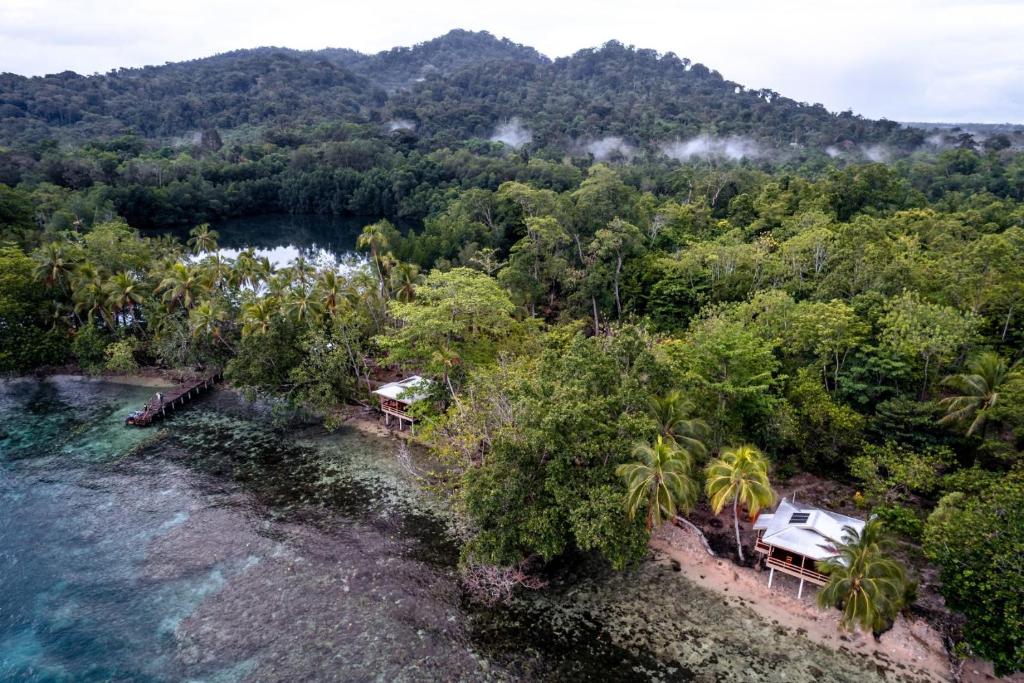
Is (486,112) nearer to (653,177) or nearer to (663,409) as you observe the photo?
(653,177)

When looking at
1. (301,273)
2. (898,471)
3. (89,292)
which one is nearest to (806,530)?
(898,471)

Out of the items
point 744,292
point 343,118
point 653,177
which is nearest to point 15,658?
point 744,292

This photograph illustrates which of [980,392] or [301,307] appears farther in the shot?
[301,307]

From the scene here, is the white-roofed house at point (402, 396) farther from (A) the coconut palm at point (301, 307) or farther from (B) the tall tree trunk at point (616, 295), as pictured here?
(B) the tall tree trunk at point (616, 295)

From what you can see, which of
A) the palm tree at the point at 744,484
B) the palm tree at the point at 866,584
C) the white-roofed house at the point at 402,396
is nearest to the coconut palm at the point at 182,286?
the white-roofed house at the point at 402,396

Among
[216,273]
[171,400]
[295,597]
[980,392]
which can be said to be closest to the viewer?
[295,597]

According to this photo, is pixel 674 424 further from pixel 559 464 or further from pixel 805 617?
pixel 805 617
